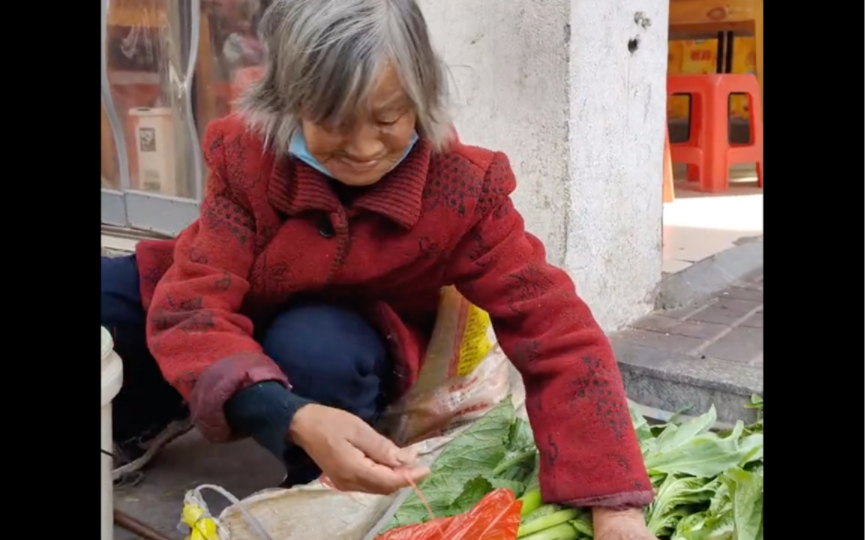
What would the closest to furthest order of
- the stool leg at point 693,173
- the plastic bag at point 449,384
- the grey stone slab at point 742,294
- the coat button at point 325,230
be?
the coat button at point 325,230
the plastic bag at point 449,384
the grey stone slab at point 742,294
the stool leg at point 693,173

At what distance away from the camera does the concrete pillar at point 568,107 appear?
1.89 m

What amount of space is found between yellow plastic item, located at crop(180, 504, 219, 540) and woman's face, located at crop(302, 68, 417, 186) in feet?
1.68

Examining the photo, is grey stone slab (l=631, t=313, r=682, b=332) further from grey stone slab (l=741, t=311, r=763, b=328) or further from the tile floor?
the tile floor

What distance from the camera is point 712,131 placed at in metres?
4.60

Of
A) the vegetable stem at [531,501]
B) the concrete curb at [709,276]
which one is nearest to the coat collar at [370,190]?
the vegetable stem at [531,501]

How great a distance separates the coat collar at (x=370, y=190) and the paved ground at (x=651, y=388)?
650 mm

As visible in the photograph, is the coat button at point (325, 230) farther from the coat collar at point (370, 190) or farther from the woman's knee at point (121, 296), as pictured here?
A: the woman's knee at point (121, 296)

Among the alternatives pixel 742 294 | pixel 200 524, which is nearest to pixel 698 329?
pixel 742 294

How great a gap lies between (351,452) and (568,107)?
3.47 feet

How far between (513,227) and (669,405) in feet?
2.44

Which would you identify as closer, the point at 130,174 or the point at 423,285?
the point at 423,285
